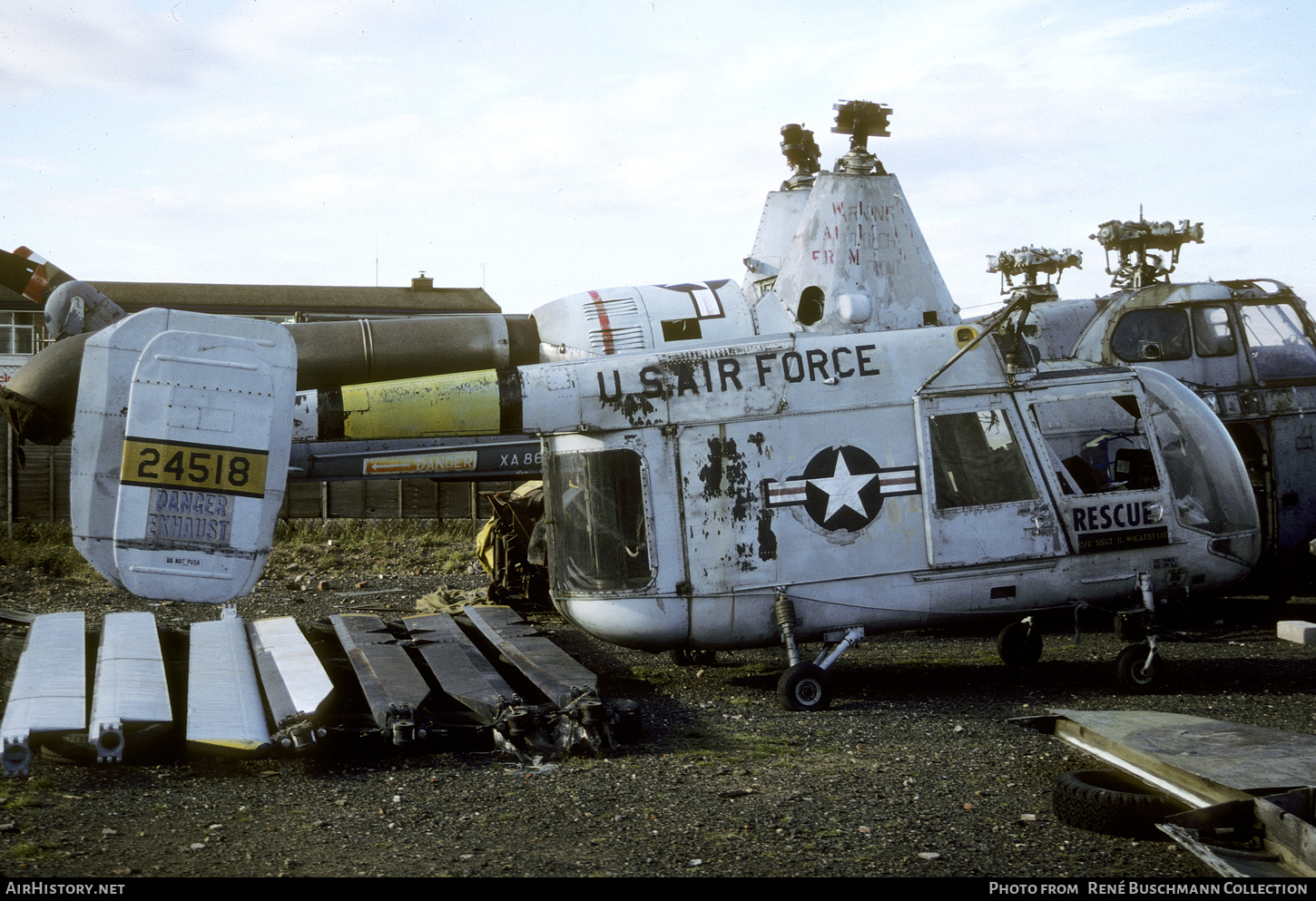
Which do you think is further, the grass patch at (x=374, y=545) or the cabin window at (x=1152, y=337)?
the grass patch at (x=374, y=545)

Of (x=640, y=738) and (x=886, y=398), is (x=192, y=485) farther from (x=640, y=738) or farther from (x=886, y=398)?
(x=886, y=398)

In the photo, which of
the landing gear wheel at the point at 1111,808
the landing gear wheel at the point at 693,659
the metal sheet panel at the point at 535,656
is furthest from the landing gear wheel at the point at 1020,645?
the landing gear wheel at the point at 1111,808

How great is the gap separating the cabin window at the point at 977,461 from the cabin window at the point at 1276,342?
470cm

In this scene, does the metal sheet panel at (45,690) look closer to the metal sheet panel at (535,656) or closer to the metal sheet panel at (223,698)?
the metal sheet panel at (223,698)

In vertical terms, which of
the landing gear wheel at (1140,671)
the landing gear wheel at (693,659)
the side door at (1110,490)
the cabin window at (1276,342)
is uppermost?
the cabin window at (1276,342)

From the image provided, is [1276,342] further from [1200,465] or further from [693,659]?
[693,659]

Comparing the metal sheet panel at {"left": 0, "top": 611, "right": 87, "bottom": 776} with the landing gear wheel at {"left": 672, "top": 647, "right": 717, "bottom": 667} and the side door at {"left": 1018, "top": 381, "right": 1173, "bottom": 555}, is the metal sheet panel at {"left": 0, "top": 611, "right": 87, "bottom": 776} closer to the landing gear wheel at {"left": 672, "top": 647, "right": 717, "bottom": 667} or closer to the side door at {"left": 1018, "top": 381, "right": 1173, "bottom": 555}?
the landing gear wheel at {"left": 672, "top": 647, "right": 717, "bottom": 667}

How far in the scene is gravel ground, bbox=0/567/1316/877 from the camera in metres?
4.17

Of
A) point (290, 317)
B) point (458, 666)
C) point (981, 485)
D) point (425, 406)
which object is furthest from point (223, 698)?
point (290, 317)

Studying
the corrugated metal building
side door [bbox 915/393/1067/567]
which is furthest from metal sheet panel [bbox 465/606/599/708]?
the corrugated metal building

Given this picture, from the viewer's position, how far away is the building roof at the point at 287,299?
3428cm

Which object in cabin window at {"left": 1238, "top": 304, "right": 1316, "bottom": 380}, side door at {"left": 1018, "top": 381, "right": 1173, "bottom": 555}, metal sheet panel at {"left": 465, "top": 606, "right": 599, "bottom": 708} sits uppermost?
cabin window at {"left": 1238, "top": 304, "right": 1316, "bottom": 380}

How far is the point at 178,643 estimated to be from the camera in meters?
8.36

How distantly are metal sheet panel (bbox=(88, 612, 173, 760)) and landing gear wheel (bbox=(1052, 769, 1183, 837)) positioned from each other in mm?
4664
